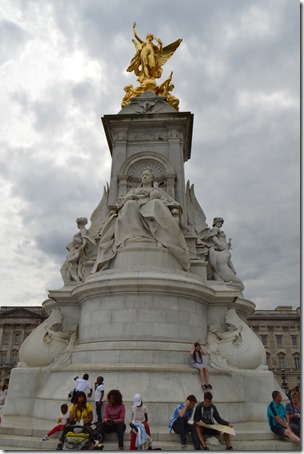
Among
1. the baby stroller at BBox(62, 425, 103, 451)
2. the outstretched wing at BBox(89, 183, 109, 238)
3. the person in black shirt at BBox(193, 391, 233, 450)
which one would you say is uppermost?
the outstretched wing at BBox(89, 183, 109, 238)

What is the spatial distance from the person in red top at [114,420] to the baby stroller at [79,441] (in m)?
0.40

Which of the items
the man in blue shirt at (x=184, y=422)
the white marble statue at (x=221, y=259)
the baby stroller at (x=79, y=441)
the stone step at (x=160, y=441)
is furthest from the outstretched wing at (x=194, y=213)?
the baby stroller at (x=79, y=441)

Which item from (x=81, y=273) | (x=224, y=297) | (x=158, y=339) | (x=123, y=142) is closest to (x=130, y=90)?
(x=123, y=142)

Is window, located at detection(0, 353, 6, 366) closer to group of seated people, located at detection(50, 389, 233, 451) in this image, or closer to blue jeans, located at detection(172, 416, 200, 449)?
group of seated people, located at detection(50, 389, 233, 451)

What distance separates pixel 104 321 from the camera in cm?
1233

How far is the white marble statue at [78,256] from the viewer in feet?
54.1

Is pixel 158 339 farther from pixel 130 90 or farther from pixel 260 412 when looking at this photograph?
pixel 130 90

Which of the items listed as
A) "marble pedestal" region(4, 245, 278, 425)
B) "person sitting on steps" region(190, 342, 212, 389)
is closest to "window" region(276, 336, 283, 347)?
"marble pedestal" region(4, 245, 278, 425)

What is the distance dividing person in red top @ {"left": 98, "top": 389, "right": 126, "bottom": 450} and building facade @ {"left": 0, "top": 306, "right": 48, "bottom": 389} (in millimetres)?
48902

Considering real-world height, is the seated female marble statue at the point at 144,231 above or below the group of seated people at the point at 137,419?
above

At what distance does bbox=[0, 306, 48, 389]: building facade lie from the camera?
53688 mm

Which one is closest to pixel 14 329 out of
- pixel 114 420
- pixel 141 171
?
pixel 141 171

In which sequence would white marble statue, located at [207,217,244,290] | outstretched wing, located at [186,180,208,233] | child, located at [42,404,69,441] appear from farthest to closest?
outstretched wing, located at [186,180,208,233] < white marble statue, located at [207,217,244,290] < child, located at [42,404,69,441]

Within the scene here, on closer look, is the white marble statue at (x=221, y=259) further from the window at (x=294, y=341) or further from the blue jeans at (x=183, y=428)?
the window at (x=294, y=341)
